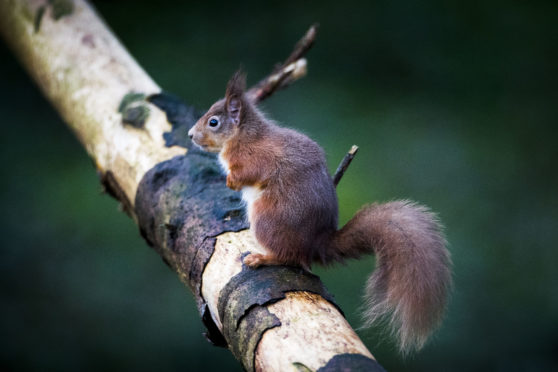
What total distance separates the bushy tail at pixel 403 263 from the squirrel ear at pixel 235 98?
572 mm

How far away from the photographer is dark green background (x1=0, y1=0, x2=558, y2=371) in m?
3.23

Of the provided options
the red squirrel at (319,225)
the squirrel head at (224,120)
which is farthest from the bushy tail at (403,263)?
the squirrel head at (224,120)

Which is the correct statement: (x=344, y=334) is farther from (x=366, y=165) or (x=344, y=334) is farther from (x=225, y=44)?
(x=225, y=44)

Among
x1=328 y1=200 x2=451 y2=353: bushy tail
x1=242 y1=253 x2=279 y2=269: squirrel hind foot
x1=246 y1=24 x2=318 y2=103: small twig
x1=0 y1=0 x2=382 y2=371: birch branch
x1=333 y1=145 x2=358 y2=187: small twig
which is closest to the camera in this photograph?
x1=0 y1=0 x2=382 y2=371: birch branch

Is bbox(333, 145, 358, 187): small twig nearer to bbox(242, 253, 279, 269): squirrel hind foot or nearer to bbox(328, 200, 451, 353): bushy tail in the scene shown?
bbox(328, 200, 451, 353): bushy tail

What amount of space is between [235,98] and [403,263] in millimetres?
833

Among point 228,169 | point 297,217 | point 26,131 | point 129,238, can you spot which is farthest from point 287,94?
point 297,217

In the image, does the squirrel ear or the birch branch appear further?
the squirrel ear

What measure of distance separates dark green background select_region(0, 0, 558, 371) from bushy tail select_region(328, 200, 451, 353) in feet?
3.33

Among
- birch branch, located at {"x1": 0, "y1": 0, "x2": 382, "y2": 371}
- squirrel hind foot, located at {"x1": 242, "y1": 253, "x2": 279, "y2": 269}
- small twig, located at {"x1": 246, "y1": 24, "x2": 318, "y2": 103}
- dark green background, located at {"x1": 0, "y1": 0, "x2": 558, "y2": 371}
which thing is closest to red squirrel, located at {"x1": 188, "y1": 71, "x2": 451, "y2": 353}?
squirrel hind foot, located at {"x1": 242, "y1": 253, "x2": 279, "y2": 269}

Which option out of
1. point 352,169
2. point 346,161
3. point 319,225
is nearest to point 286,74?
point 346,161

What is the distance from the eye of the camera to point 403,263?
1.58 metres

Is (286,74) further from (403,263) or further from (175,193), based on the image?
(403,263)

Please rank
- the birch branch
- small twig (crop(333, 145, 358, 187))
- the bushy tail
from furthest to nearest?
small twig (crop(333, 145, 358, 187)) → the bushy tail → the birch branch
